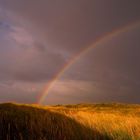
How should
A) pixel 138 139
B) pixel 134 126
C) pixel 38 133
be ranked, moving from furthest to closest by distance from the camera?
pixel 134 126
pixel 38 133
pixel 138 139

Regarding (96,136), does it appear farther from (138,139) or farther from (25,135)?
(25,135)

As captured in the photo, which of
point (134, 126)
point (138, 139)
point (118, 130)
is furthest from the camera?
point (134, 126)

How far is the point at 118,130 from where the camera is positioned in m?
7.92

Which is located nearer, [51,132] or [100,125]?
[51,132]

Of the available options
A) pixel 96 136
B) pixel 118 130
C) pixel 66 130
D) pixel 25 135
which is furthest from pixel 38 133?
pixel 118 130

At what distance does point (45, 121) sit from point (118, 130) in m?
2.12

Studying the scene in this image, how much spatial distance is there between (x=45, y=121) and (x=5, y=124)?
1.15 m

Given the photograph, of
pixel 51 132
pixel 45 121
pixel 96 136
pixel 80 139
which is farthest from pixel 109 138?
pixel 45 121

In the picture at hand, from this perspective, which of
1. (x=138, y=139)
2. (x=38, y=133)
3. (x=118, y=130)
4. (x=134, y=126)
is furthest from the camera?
(x=134, y=126)

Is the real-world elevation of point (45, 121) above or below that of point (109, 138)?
above

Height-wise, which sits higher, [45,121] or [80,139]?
[45,121]

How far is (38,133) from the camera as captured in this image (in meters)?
7.03

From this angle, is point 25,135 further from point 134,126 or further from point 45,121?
point 134,126

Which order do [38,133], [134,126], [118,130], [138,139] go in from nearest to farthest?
[138,139] → [38,133] → [118,130] → [134,126]
